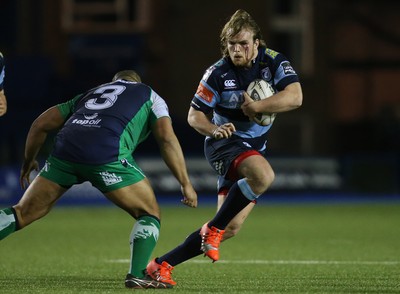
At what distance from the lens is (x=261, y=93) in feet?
27.8

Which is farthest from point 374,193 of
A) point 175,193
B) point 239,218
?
point 239,218

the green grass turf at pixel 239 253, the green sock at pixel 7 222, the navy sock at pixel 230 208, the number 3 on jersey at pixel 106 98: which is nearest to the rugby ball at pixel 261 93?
the navy sock at pixel 230 208

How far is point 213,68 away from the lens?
28.3 feet

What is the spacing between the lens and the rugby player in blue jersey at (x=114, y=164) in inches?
309

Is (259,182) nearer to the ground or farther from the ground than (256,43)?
nearer to the ground

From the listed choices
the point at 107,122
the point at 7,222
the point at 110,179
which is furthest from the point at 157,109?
the point at 7,222

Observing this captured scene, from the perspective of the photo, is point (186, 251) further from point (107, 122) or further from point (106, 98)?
point (106, 98)

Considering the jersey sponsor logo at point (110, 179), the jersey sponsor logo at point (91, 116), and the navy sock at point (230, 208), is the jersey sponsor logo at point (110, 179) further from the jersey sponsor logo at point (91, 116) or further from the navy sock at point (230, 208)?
the navy sock at point (230, 208)

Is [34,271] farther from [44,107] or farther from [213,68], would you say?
[44,107]

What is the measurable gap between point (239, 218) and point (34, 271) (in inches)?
73.2

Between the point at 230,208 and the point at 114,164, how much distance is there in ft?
3.11

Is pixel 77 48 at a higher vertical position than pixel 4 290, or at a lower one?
lower

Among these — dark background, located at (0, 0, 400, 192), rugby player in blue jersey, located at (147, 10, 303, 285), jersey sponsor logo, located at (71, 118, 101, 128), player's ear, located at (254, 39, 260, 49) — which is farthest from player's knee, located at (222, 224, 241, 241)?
dark background, located at (0, 0, 400, 192)

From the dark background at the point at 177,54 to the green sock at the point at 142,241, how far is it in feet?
44.8
